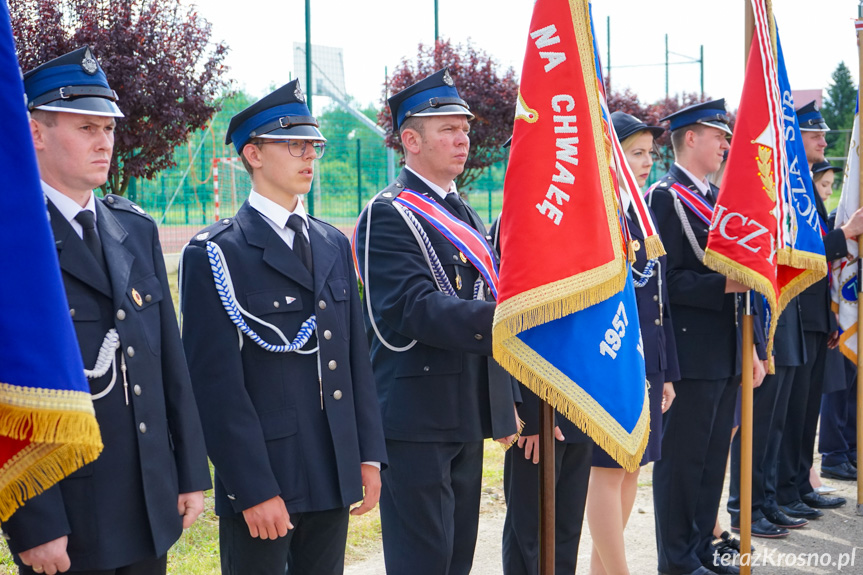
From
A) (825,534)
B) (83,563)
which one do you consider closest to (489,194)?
(825,534)

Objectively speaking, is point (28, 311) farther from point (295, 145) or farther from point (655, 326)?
point (655, 326)

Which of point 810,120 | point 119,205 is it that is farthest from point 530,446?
point 810,120

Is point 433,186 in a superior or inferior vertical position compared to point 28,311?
superior

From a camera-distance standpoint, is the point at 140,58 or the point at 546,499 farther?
the point at 140,58

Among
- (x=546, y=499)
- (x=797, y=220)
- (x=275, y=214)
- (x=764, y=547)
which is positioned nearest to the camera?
(x=546, y=499)

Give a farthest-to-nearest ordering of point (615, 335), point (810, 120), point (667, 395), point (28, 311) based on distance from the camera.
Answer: point (810, 120), point (667, 395), point (615, 335), point (28, 311)

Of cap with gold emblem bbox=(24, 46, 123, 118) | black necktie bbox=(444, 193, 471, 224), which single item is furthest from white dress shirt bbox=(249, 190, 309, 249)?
black necktie bbox=(444, 193, 471, 224)

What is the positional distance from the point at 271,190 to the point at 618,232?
1136 millimetres

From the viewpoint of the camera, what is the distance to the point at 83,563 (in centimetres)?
228

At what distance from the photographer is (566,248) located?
2719 millimetres

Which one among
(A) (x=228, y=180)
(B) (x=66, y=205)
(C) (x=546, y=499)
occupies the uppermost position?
(A) (x=228, y=180)

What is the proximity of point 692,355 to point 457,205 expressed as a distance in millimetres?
1720

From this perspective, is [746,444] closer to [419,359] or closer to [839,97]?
[419,359]

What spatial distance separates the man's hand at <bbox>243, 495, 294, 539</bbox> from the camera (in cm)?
265
